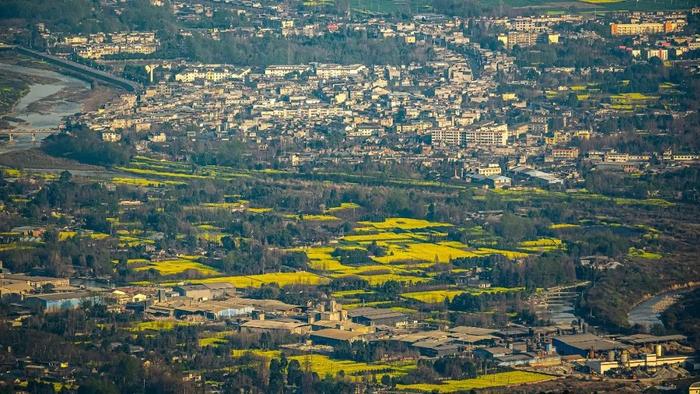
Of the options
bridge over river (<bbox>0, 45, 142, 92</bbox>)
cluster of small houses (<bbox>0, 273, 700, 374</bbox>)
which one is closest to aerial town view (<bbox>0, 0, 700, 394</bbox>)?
cluster of small houses (<bbox>0, 273, 700, 374</bbox>)

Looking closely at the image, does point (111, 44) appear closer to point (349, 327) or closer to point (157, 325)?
point (157, 325)

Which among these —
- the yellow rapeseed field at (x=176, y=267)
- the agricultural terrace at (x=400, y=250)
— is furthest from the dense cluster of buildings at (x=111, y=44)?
the yellow rapeseed field at (x=176, y=267)

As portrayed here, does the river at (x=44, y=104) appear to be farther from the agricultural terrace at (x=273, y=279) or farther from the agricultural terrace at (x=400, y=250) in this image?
the agricultural terrace at (x=273, y=279)

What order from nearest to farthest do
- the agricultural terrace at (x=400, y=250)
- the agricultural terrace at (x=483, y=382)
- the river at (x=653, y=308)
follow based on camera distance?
1. the agricultural terrace at (x=483, y=382)
2. the river at (x=653, y=308)
3. the agricultural terrace at (x=400, y=250)

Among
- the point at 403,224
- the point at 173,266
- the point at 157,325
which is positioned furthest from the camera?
the point at 403,224

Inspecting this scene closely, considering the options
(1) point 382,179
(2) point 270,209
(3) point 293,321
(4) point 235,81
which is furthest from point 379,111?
(3) point 293,321

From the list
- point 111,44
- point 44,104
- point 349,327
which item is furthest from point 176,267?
point 111,44

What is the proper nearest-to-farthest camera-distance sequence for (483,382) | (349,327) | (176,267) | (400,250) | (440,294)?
(483,382), (349,327), (440,294), (176,267), (400,250)
